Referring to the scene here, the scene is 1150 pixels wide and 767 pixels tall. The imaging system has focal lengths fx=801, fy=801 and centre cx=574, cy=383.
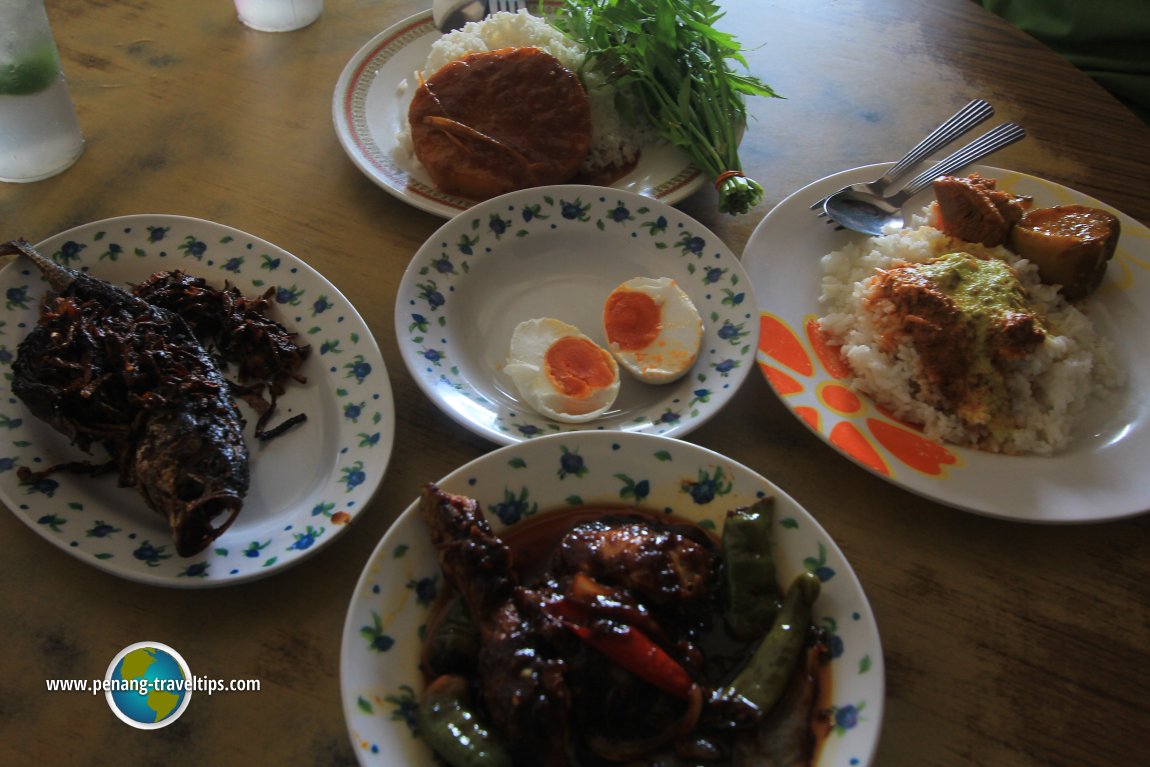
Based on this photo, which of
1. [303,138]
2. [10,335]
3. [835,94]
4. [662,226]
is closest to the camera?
[10,335]

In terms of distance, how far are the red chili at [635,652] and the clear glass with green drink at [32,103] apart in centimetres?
216

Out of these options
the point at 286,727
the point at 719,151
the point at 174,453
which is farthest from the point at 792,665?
the point at 719,151

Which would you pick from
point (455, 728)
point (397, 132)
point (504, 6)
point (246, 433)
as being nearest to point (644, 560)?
point (455, 728)

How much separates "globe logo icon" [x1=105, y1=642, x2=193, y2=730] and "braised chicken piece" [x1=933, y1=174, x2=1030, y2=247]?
222cm

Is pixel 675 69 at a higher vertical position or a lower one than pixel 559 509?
higher

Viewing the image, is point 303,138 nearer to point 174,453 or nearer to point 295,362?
point 295,362

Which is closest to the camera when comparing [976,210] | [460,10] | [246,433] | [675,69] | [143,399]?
[143,399]

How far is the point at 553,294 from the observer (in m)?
2.28

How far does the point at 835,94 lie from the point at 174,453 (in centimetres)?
257

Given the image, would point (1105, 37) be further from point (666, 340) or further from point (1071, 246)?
point (666, 340)

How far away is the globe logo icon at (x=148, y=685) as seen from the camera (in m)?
1.50

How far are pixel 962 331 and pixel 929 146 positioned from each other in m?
0.84

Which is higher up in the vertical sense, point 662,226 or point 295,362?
point 662,226

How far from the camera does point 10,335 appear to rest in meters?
1.90
